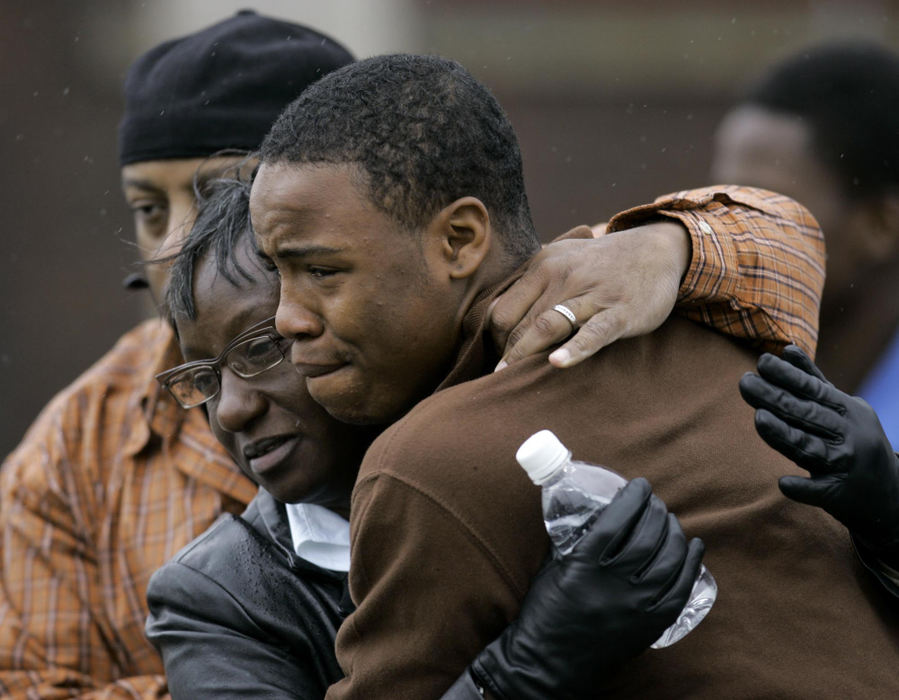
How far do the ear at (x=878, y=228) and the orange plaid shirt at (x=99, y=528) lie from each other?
194 cm

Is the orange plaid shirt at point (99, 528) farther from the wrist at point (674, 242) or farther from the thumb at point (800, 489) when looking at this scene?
the thumb at point (800, 489)

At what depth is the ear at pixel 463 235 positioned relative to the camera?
1.90 m

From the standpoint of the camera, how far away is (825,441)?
1826 millimetres

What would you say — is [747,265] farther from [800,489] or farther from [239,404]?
[239,404]

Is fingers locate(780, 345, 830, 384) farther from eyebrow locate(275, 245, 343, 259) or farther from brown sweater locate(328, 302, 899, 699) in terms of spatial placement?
eyebrow locate(275, 245, 343, 259)

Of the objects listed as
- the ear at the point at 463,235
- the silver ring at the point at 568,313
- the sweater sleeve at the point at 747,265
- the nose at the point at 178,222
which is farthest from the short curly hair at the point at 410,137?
the nose at the point at 178,222

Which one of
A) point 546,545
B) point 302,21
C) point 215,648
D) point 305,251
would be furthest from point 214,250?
point 302,21

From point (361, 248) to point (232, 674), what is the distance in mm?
766

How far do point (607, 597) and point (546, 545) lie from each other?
124 millimetres

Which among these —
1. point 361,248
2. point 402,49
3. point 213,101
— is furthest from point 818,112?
point 402,49

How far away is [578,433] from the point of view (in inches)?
68.9

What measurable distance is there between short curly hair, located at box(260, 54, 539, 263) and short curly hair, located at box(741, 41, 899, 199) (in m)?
2.12

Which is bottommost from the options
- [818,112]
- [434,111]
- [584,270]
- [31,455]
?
[31,455]

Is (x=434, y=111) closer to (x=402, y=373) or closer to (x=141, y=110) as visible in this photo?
(x=402, y=373)
